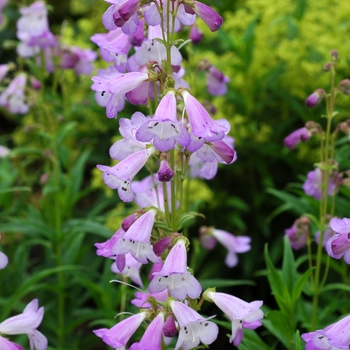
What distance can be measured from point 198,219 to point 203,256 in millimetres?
443

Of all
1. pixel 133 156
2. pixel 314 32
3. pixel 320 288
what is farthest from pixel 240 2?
pixel 133 156

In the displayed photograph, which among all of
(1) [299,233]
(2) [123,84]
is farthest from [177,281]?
(1) [299,233]

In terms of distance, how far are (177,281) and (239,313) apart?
0.25m

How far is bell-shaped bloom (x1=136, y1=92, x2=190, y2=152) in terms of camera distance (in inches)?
68.9

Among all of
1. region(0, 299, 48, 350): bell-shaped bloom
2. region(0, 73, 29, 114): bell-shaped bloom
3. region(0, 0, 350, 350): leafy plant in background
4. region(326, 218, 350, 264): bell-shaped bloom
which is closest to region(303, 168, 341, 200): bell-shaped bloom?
region(0, 0, 350, 350): leafy plant in background

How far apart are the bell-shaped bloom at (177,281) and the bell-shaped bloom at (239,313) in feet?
0.60

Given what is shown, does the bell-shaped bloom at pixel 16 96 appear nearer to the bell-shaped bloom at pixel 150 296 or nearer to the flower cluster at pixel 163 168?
the flower cluster at pixel 163 168

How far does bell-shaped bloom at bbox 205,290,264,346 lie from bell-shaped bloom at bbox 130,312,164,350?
221 millimetres

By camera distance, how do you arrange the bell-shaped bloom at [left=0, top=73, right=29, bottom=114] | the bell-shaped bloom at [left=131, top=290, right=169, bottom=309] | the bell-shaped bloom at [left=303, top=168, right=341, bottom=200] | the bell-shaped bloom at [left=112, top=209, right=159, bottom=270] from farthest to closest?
1. the bell-shaped bloom at [left=0, top=73, right=29, bottom=114]
2. the bell-shaped bloom at [left=303, top=168, right=341, bottom=200]
3. the bell-shaped bloom at [left=131, top=290, right=169, bottom=309]
4. the bell-shaped bloom at [left=112, top=209, right=159, bottom=270]

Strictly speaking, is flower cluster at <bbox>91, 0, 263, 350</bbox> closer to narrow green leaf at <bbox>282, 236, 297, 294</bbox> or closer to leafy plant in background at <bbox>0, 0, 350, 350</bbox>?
leafy plant in background at <bbox>0, 0, 350, 350</bbox>

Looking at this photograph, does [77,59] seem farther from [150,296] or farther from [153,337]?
[153,337]

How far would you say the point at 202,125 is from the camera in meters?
1.79

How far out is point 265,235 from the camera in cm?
460

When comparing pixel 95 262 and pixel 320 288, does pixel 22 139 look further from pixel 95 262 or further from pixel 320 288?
pixel 320 288
